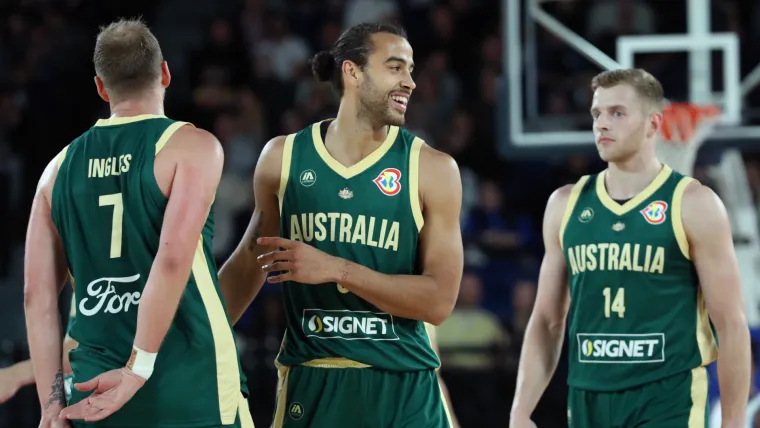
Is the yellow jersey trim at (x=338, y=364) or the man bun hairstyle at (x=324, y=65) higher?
the man bun hairstyle at (x=324, y=65)

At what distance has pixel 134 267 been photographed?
12.5 feet

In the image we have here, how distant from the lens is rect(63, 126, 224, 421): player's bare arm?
12.0ft

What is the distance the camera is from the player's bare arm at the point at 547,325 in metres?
5.15

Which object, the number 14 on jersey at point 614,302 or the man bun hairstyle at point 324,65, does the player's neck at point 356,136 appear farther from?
the number 14 on jersey at point 614,302

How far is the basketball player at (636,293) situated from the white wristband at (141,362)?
193 centimetres

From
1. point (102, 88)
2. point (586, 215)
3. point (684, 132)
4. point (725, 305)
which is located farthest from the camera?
point (684, 132)

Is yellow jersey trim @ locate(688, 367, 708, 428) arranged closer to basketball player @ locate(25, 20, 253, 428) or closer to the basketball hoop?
basketball player @ locate(25, 20, 253, 428)

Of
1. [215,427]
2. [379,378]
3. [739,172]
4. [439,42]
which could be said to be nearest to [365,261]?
[379,378]

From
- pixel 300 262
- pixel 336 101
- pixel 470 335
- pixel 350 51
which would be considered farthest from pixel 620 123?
pixel 336 101

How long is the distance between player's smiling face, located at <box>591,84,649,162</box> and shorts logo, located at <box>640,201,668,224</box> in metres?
0.28

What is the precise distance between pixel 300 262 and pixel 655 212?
1758 millimetres

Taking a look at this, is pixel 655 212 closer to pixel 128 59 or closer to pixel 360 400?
pixel 360 400

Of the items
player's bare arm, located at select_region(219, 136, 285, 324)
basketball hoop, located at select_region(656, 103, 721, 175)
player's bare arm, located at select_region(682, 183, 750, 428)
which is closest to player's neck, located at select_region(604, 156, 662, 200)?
player's bare arm, located at select_region(682, 183, 750, 428)

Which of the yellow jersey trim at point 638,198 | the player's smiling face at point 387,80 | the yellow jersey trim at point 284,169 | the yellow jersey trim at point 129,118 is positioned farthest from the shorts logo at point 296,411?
the yellow jersey trim at point 638,198
